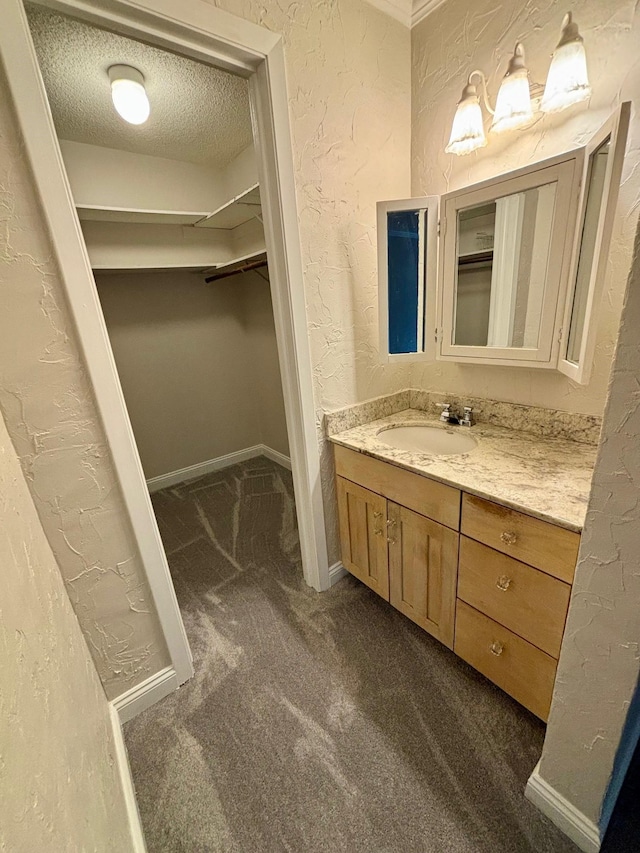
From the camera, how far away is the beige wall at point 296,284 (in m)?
0.89

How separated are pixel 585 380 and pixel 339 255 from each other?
975 mm

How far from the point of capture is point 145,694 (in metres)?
1.27

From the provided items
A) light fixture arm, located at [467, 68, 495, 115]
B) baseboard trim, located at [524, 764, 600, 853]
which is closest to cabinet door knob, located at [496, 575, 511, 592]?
baseboard trim, located at [524, 764, 600, 853]

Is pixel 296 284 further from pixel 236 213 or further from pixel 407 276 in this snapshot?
pixel 236 213

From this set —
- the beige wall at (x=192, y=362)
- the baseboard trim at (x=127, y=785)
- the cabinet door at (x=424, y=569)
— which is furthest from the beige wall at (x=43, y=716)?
the beige wall at (x=192, y=362)

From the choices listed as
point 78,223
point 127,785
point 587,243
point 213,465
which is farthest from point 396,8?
point 213,465

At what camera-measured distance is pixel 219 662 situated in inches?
56.1

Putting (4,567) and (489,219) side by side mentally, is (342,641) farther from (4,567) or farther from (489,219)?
(489,219)

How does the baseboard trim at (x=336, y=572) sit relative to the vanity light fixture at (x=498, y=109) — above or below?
below

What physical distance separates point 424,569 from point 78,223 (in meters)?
1.54

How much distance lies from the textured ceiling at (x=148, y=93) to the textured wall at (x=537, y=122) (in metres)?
0.79

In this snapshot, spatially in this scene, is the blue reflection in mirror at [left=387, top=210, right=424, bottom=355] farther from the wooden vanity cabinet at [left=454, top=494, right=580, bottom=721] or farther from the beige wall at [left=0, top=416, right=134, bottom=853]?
the beige wall at [left=0, top=416, right=134, bottom=853]

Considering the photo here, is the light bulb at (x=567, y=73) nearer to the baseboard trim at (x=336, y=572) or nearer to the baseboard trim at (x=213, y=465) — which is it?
the baseboard trim at (x=336, y=572)

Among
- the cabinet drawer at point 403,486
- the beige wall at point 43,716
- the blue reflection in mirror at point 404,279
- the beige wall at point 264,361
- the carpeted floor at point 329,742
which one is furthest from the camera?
the beige wall at point 264,361
